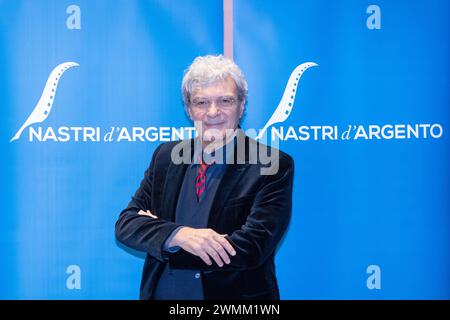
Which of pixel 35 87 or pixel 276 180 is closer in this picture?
pixel 276 180

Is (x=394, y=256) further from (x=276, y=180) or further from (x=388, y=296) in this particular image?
(x=276, y=180)

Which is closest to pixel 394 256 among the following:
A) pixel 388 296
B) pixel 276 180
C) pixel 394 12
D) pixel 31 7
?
pixel 388 296

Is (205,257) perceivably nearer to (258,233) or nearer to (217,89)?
(258,233)

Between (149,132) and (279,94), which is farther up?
(279,94)

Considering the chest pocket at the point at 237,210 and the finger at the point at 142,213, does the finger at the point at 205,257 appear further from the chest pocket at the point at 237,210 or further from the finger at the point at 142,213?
the finger at the point at 142,213

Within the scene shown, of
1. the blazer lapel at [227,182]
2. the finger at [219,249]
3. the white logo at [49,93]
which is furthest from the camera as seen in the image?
the white logo at [49,93]

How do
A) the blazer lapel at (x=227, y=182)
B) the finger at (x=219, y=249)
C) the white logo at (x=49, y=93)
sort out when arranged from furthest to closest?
the white logo at (x=49, y=93)
the blazer lapel at (x=227, y=182)
the finger at (x=219, y=249)

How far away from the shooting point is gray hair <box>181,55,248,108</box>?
2.03m

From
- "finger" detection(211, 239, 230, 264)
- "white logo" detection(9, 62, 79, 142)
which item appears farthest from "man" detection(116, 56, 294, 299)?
"white logo" detection(9, 62, 79, 142)

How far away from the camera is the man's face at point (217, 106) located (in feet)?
6.68

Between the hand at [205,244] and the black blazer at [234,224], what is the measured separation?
1.1 inches

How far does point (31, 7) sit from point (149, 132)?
34.7 inches

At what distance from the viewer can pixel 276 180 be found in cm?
197

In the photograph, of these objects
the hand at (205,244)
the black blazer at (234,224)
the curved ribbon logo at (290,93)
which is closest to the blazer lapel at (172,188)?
the black blazer at (234,224)
